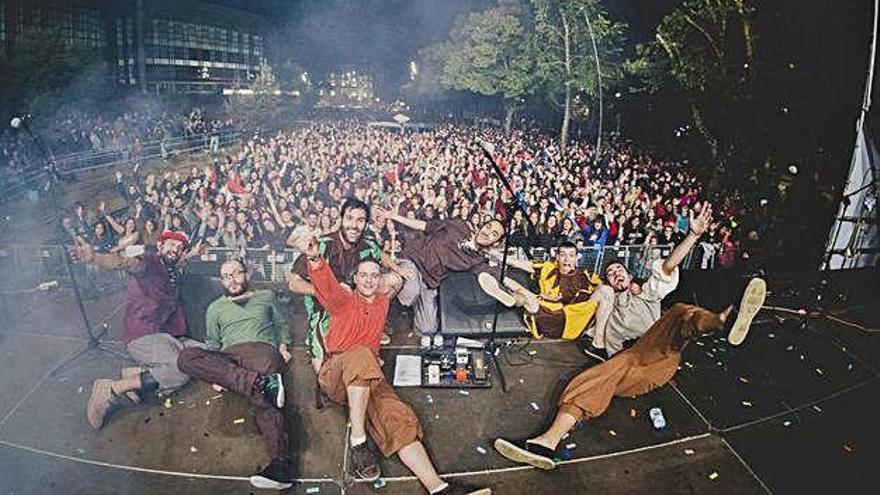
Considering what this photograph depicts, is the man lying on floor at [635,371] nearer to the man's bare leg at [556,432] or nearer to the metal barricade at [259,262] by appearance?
the man's bare leg at [556,432]

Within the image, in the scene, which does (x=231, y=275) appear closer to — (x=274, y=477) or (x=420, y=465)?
(x=274, y=477)

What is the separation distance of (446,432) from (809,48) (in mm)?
8839

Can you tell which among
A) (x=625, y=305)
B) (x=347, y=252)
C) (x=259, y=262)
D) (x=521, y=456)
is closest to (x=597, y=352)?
(x=625, y=305)

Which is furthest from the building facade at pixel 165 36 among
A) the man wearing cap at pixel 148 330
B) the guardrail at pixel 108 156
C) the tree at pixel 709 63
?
the tree at pixel 709 63

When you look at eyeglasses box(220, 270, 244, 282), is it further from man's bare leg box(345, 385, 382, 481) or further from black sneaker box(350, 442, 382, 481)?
black sneaker box(350, 442, 382, 481)

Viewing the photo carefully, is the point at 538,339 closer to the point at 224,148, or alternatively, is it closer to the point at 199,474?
the point at 199,474

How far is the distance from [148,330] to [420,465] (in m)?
3.34

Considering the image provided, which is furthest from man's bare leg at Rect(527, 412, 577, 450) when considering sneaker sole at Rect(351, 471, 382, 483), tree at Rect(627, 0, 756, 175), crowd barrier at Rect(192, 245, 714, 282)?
tree at Rect(627, 0, 756, 175)

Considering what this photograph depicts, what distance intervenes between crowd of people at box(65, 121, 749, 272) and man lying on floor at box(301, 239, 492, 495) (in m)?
3.02

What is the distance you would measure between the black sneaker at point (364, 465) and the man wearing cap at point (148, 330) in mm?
2210

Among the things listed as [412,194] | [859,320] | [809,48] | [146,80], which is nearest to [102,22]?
[146,80]

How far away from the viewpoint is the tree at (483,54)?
8.52 m

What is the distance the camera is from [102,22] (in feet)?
29.6

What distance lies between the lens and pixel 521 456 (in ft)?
15.5
